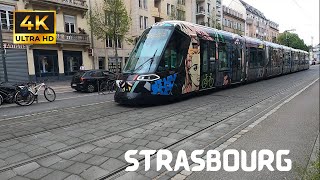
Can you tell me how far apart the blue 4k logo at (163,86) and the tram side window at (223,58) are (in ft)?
13.6

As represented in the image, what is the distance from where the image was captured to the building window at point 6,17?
73.5ft

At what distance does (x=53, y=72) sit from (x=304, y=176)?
26004mm

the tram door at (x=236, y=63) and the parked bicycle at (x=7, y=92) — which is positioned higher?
the tram door at (x=236, y=63)

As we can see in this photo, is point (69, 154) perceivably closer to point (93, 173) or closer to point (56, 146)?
point (56, 146)

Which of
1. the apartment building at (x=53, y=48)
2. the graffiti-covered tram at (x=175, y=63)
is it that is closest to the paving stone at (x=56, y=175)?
the graffiti-covered tram at (x=175, y=63)

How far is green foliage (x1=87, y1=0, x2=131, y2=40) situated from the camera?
2630cm

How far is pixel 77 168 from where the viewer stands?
4105 mm

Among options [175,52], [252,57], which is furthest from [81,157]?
[252,57]

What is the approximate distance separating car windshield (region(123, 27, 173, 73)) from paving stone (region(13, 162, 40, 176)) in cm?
552

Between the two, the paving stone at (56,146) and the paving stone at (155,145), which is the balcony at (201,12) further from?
the paving stone at (56,146)

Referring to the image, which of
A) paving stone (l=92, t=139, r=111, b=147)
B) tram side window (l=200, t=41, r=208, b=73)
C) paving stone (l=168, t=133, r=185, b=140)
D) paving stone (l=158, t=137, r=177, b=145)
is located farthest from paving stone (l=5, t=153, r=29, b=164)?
tram side window (l=200, t=41, r=208, b=73)

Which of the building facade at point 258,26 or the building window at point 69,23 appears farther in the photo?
the building facade at point 258,26

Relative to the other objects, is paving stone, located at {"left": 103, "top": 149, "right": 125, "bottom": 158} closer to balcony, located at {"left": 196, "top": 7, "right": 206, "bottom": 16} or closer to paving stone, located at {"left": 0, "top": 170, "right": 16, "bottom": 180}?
paving stone, located at {"left": 0, "top": 170, "right": 16, "bottom": 180}

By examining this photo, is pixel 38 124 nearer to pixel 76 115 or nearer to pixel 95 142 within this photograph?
pixel 76 115
